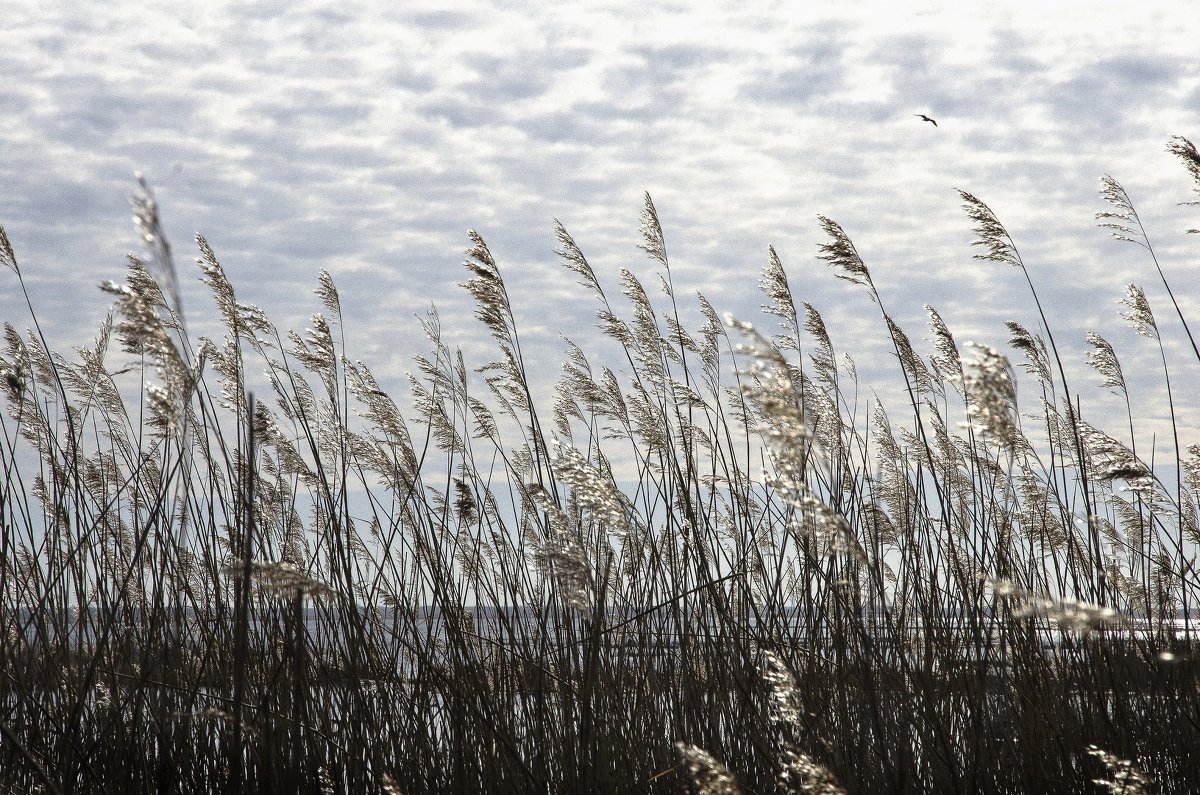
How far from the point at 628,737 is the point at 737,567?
0.76m

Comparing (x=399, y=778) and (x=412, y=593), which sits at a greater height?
(x=412, y=593)

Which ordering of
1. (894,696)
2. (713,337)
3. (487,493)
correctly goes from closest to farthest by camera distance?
(894,696)
(487,493)
(713,337)

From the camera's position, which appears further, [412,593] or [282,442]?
[282,442]

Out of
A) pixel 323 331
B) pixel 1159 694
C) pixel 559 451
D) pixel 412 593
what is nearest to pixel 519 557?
pixel 412 593

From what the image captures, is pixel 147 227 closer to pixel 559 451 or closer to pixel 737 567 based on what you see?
pixel 559 451

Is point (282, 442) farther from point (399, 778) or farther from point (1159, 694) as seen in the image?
point (1159, 694)

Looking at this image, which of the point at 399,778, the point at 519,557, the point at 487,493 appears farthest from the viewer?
the point at 487,493

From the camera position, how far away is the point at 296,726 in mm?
2113

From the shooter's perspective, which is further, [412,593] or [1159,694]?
[412,593]

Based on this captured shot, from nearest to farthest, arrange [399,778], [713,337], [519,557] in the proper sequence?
[399,778], [519,557], [713,337]

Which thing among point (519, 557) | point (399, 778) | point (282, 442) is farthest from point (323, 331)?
point (399, 778)

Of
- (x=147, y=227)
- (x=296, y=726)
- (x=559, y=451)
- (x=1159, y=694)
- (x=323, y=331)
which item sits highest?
(x=323, y=331)

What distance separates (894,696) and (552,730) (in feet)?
3.15

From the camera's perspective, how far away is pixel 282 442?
4223 millimetres
